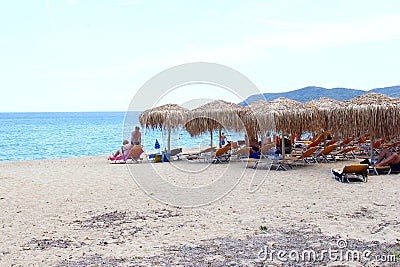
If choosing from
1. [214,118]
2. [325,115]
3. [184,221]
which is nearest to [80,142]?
[214,118]

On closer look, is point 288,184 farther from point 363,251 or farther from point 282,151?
point 363,251

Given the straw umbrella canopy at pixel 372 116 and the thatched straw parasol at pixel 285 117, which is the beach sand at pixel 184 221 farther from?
the thatched straw parasol at pixel 285 117

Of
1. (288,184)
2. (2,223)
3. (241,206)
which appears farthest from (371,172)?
(2,223)

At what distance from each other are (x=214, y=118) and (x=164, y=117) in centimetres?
184

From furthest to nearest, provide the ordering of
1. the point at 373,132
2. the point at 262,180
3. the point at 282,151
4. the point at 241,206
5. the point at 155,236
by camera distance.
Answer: the point at 282,151 < the point at 373,132 < the point at 262,180 < the point at 241,206 < the point at 155,236

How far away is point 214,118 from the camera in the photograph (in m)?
14.4

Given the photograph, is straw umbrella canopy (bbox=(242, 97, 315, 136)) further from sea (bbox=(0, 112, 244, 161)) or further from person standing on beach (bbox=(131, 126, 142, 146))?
person standing on beach (bbox=(131, 126, 142, 146))

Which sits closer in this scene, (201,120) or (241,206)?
(241,206)

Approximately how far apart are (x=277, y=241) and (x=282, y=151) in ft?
25.8

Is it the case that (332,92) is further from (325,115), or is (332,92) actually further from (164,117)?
(325,115)

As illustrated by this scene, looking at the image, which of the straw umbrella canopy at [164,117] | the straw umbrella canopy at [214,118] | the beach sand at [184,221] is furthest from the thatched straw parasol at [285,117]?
the straw umbrella canopy at [164,117]

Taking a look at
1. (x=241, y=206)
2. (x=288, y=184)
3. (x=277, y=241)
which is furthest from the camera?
(x=288, y=184)

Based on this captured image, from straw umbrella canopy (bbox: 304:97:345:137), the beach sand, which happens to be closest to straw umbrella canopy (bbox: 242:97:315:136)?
straw umbrella canopy (bbox: 304:97:345:137)

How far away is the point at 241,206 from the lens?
7.22m
